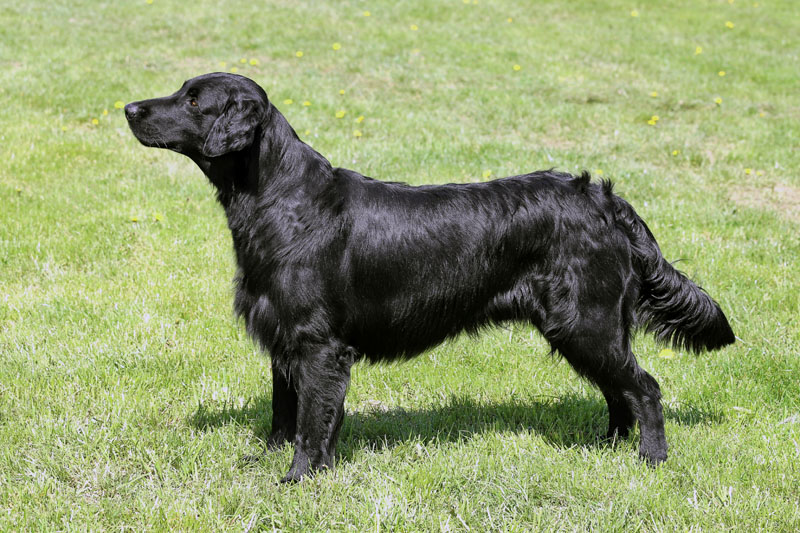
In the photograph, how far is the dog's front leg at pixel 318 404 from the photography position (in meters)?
3.57

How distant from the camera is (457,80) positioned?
11.7 m

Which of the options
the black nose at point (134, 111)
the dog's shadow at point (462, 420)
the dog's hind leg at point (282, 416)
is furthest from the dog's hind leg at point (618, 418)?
the black nose at point (134, 111)

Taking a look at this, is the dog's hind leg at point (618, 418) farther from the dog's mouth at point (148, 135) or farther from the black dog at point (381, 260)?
the dog's mouth at point (148, 135)

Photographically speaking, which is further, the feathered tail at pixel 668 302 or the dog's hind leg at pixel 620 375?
the feathered tail at pixel 668 302

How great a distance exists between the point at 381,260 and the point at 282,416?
39.2 inches

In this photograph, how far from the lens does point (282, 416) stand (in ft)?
13.0

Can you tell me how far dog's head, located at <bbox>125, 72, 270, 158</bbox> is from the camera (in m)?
3.51

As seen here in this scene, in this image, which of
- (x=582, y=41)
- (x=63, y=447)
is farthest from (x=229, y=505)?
(x=582, y=41)

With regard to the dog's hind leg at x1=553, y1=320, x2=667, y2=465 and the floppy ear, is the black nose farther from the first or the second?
the dog's hind leg at x1=553, y1=320, x2=667, y2=465

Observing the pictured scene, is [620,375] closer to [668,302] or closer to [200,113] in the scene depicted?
[668,302]

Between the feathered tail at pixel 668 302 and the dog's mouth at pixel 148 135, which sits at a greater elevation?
the dog's mouth at pixel 148 135

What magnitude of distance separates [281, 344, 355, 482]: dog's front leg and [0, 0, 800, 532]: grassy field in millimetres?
124

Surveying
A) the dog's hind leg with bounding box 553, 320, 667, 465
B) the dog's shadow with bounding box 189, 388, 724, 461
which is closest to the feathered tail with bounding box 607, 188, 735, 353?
the dog's hind leg with bounding box 553, 320, 667, 465

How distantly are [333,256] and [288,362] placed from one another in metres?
0.54
